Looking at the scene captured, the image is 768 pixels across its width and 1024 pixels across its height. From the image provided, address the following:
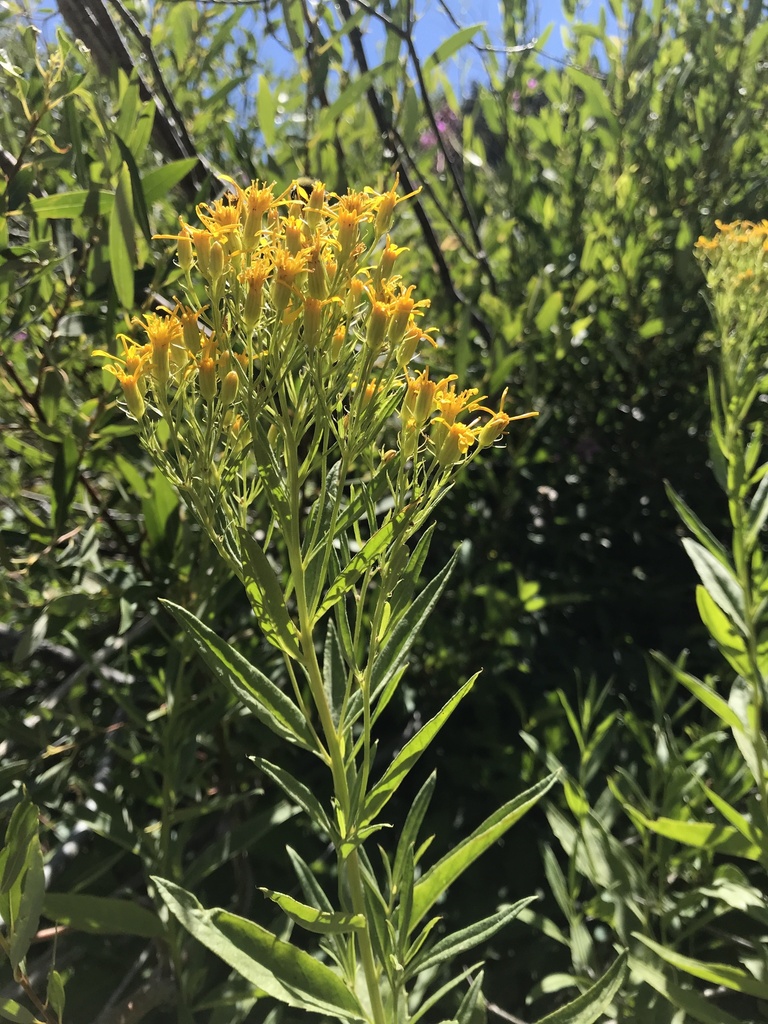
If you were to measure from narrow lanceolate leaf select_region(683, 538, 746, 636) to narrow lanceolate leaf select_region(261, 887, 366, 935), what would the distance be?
431 millimetres

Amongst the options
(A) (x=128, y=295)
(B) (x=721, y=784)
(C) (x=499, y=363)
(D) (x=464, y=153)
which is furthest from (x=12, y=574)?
(D) (x=464, y=153)

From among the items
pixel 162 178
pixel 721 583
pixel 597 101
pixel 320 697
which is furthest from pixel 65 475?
pixel 597 101

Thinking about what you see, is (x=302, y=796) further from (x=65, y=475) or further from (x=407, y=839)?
(x=65, y=475)

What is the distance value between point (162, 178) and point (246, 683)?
618 mm

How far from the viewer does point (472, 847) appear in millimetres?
448

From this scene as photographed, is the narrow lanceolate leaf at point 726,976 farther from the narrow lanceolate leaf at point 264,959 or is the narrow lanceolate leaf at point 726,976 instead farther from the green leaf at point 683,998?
the narrow lanceolate leaf at point 264,959

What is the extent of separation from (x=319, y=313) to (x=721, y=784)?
74cm

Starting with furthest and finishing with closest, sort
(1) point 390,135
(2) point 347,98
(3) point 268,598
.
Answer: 1. (1) point 390,135
2. (2) point 347,98
3. (3) point 268,598

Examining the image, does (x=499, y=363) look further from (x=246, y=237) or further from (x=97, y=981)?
(x=97, y=981)

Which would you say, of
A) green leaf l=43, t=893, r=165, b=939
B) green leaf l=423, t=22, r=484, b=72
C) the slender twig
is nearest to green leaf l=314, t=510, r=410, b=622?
green leaf l=43, t=893, r=165, b=939

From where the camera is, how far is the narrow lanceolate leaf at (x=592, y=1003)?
18.3 inches

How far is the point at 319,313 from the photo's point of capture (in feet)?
1.32

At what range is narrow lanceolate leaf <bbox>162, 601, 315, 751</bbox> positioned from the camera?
0.39 m

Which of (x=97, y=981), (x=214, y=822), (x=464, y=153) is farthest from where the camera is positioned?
(x=464, y=153)
